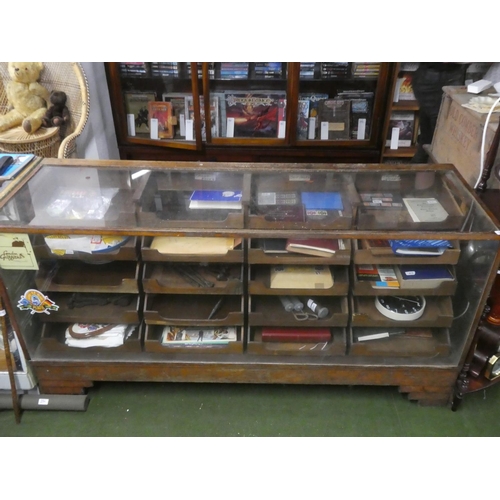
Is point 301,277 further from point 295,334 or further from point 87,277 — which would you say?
point 87,277

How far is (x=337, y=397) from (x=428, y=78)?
1.86 meters

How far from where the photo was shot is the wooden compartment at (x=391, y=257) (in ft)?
4.77

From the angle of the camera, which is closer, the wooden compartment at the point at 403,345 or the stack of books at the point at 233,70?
the wooden compartment at the point at 403,345

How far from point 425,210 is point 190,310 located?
88 centimetres

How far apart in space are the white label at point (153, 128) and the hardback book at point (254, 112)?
0.46 metres

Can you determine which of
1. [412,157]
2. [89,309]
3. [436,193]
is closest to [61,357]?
[89,309]

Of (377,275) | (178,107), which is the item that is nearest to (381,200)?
(377,275)

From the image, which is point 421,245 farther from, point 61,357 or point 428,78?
point 428,78

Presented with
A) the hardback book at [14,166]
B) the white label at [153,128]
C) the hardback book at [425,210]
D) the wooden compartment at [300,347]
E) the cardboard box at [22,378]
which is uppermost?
the hardback book at [14,166]

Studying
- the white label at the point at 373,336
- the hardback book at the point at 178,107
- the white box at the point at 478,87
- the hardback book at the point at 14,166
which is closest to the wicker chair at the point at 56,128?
the hardback book at the point at 178,107

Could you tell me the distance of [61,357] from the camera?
1.64m

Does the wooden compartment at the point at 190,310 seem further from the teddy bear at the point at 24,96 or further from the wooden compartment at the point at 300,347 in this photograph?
the teddy bear at the point at 24,96

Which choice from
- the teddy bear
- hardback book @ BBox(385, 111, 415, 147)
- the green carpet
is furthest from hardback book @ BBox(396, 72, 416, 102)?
the teddy bear

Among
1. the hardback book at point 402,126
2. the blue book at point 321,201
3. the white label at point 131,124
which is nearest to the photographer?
the blue book at point 321,201
